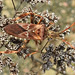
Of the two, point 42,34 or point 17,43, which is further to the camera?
point 42,34

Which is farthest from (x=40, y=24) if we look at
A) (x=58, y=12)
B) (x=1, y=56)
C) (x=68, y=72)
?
(x=58, y=12)

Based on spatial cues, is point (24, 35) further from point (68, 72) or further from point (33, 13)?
point (68, 72)

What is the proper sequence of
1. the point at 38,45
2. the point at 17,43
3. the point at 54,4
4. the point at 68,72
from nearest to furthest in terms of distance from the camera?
the point at 17,43, the point at 38,45, the point at 68,72, the point at 54,4

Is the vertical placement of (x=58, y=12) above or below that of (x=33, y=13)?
below

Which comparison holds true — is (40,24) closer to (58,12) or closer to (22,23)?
(22,23)

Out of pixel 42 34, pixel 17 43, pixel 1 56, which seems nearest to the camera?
pixel 1 56

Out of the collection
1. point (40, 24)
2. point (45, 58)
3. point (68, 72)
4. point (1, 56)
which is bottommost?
point (68, 72)
